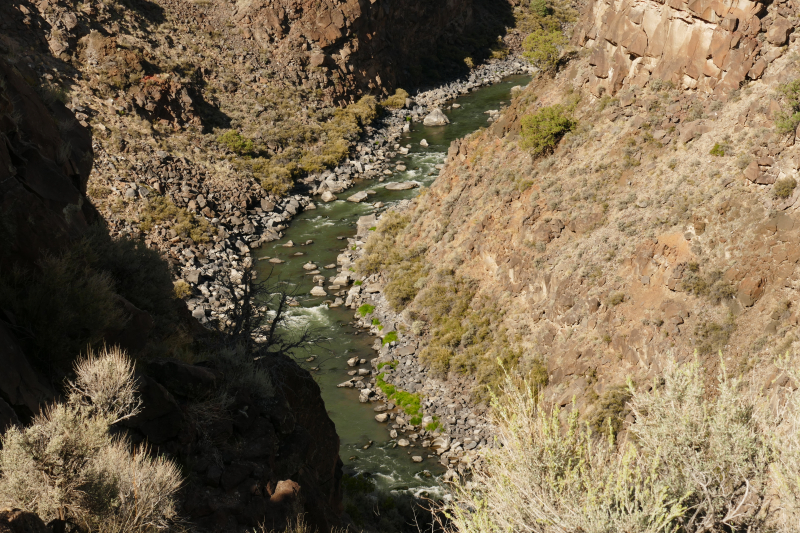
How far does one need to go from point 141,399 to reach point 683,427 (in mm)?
7945

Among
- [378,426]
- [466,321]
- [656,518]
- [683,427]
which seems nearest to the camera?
[656,518]

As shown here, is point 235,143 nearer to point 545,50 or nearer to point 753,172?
point 545,50

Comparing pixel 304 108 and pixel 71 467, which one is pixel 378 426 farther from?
pixel 304 108

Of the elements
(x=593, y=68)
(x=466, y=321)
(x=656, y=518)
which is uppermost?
(x=593, y=68)

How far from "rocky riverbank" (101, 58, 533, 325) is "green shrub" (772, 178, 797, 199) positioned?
19.6 metres

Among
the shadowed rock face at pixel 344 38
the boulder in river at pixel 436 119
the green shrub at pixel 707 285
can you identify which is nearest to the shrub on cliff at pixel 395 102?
the shadowed rock face at pixel 344 38

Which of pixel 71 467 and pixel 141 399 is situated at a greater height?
pixel 71 467

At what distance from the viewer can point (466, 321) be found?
82.0ft

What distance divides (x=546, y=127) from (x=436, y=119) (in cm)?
2724

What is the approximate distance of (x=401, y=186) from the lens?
4081 cm

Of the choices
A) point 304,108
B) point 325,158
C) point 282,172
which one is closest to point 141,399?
point 282,172

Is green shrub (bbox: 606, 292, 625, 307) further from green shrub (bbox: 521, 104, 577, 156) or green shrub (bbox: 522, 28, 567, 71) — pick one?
green shrub (bbox: 522, 28, 567, 71)

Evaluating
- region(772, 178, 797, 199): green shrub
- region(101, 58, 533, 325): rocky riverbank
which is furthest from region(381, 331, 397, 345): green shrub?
region(772, 178, 797, 199): green shrub

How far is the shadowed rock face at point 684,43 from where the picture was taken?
20.1m
